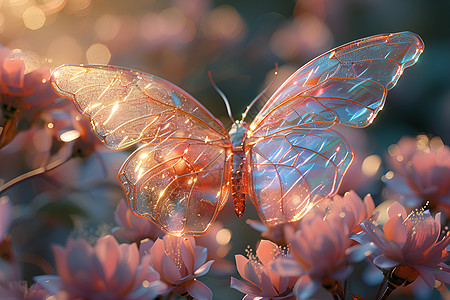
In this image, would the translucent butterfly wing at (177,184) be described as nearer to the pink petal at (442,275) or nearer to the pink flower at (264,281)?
the pink flower at (264,281)

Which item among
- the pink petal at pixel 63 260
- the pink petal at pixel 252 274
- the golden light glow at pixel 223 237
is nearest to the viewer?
the pink petal at pixel 63 260

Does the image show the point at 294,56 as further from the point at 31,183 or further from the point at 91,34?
the point at 31,183

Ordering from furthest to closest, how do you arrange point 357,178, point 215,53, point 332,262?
point 215,53 → point 357,178 → point 332,262

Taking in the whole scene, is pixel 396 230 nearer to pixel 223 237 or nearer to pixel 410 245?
pixel 410 245

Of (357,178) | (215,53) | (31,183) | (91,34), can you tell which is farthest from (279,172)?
(91,34)

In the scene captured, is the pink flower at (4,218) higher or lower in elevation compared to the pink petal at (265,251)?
higher

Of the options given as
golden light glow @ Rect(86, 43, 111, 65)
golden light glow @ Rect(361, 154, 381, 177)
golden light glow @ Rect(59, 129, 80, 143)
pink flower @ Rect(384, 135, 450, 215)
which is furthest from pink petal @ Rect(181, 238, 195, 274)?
golden light glow @ Rect(86, 43, 111, 65)

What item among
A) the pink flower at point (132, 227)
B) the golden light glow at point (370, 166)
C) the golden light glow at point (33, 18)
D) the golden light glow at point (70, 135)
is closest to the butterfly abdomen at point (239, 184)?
the pink flower at point (132, 227)
